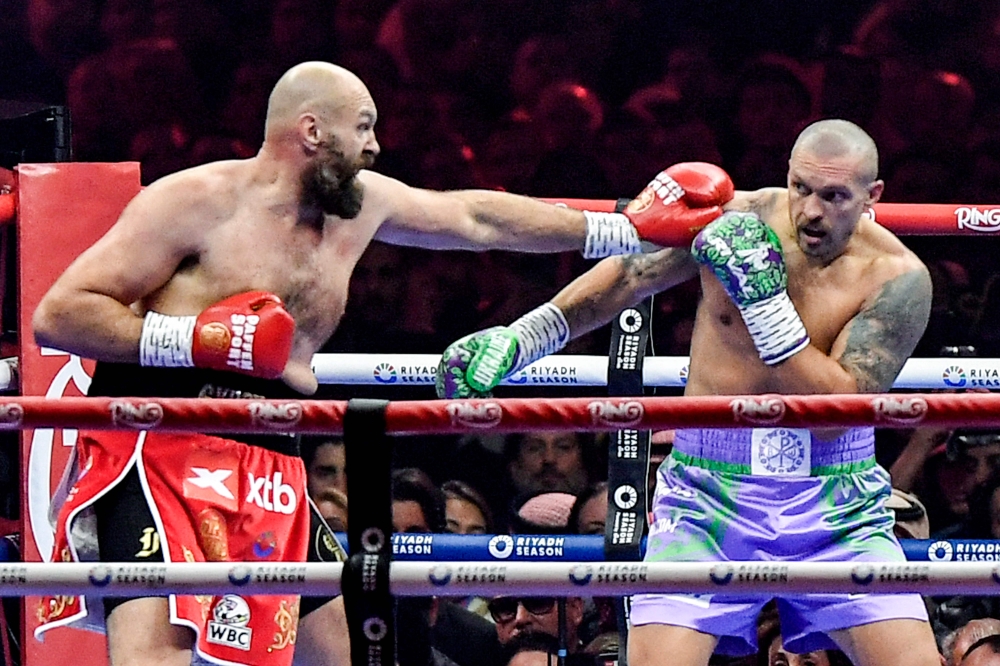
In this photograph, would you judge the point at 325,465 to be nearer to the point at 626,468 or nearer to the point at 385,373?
the point at 385,373

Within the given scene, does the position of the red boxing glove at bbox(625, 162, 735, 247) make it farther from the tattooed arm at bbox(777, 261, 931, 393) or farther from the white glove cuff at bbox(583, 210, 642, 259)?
the tattooed arm at bbox(777, 261, 931, 393)

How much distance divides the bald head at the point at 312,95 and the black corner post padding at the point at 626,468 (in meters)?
0.65

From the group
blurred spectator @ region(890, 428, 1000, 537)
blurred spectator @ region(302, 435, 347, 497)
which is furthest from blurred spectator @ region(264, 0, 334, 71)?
blurred spectator @ region(890, 428, 1000, 537)

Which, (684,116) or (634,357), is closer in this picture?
(634,357)

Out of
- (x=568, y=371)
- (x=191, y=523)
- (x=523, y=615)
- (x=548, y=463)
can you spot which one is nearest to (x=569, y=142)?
(x=548, y=463)

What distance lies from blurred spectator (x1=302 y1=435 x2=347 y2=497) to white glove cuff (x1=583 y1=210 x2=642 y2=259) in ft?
4.68

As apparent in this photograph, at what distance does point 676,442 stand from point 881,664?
47 cm

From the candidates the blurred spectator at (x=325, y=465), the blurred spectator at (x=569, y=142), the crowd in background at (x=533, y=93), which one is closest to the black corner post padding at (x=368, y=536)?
the blurred spectator at (x=325, y=465)

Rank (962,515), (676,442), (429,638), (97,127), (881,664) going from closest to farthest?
(881,664) < (676,442) < (429,638) < (962,515) < (97,127)

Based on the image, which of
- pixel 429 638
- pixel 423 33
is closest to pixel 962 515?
pixel 429 638

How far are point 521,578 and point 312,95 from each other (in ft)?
3.33

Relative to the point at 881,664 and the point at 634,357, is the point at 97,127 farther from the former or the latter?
the point at 881,664

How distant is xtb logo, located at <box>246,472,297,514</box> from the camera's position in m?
2.07

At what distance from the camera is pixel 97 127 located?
4.43 metres
